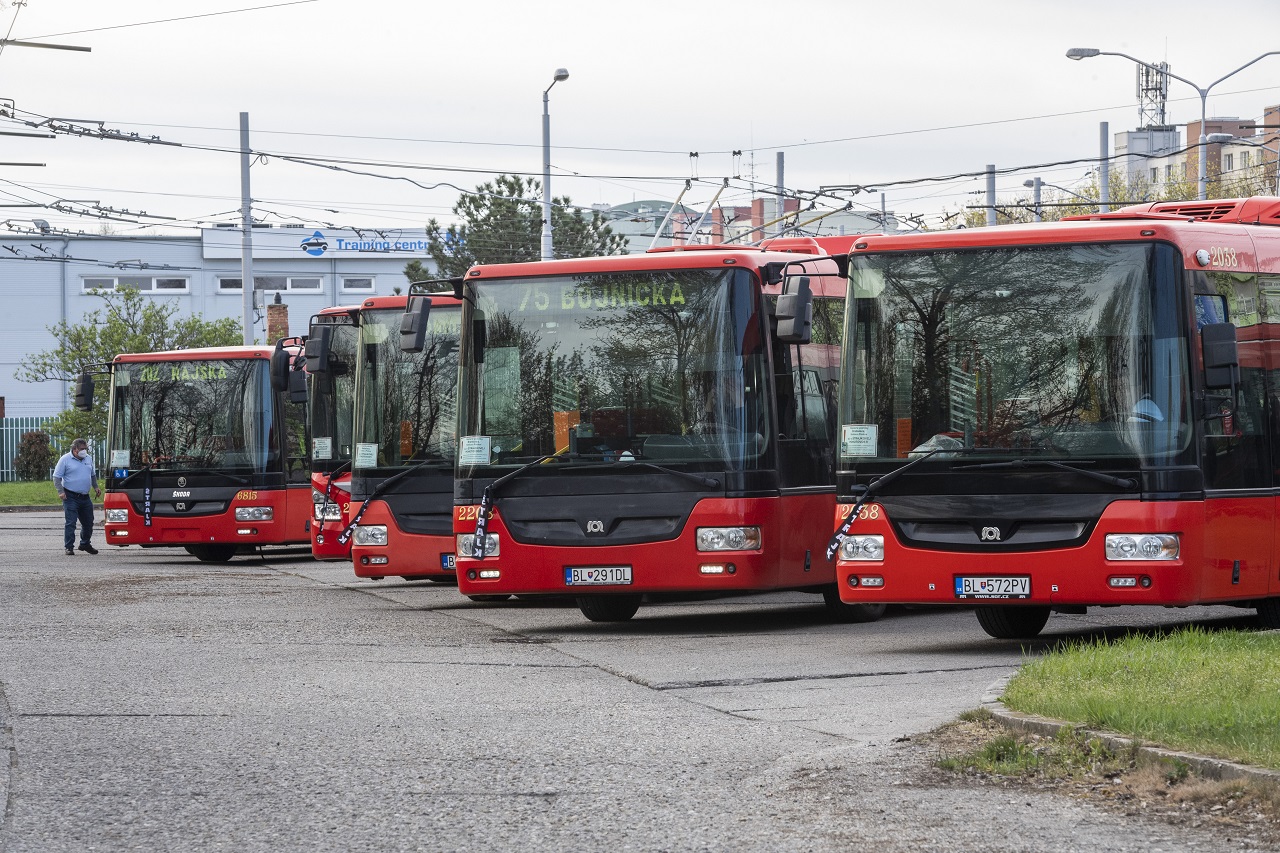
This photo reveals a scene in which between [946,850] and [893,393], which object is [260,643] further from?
[946,850]

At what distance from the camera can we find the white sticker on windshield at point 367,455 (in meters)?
19.3

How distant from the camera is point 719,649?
45.6ft

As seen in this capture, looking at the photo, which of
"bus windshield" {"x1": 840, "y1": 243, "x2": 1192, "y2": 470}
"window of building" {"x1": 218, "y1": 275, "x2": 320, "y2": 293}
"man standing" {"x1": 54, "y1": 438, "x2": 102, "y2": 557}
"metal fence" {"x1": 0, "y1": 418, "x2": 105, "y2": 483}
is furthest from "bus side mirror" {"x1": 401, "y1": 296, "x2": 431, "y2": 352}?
"window of building" {"x1": 218, "y1": 275, "x2": 320, "y2": 293}

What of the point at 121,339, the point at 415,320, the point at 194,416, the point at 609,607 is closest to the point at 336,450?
the point at 194,416

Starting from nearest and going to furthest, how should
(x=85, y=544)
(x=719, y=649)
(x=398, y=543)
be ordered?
(x=719, y=649), (x=398, y=543), (x=85, y=544)

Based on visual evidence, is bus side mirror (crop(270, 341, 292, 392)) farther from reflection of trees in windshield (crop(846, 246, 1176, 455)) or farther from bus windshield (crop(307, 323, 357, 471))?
reflection of trees in windshield (crop(846, 246, 1176, 455))

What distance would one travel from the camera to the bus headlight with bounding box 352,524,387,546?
18.7m

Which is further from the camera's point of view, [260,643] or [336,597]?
[336,597]

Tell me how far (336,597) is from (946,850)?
13953 mm

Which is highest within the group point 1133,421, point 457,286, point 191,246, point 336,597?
point 191,246

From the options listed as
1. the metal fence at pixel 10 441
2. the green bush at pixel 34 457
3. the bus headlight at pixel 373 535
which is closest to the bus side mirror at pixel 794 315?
the bus headlight at pixel 373 535

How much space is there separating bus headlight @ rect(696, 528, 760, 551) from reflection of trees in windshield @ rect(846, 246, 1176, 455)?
66.2 inches

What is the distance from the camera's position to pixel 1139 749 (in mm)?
7977

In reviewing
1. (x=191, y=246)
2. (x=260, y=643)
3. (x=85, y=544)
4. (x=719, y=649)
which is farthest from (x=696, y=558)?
(x=191, y=246)
